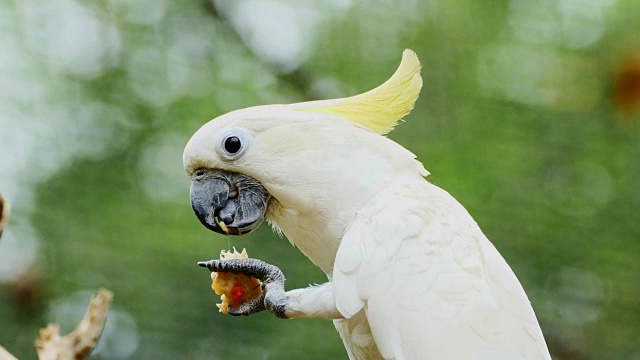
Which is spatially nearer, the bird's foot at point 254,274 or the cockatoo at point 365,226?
the cockatoo at point 365,226

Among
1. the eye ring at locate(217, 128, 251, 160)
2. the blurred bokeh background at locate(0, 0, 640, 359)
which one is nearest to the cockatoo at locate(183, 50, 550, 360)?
the eye ring at locate(217, 128, 251, 160)

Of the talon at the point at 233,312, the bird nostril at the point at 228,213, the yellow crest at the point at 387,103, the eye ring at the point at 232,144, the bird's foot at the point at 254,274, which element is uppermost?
the yellow crest at the point at 387,103

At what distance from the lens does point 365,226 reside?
195 cm

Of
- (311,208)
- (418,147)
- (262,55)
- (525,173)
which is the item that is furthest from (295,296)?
(262,55)

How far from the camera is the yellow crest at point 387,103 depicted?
7.00 ft

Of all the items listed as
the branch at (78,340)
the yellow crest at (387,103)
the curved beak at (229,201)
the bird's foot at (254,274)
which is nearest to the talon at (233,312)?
the bird's foot at (254,274)

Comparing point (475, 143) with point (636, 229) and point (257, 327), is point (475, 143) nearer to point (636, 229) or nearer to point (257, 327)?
point (636, 229)

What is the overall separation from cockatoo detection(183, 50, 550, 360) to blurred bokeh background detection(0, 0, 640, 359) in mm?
1872

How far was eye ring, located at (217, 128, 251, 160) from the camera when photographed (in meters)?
2.04

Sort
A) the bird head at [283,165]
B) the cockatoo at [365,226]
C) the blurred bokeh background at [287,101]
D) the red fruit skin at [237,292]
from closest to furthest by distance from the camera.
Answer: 1. the cockatoo at [365,226]
2. the bird head at [283,165]
3. the red fruit skin at [237,292]
4. the blurred bokeh background at [287,101]

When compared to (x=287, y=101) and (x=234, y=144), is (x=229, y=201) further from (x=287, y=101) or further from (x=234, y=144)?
(x=287, y=101)

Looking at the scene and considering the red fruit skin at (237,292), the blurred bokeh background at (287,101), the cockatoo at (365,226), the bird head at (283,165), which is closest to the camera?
the cockatoo at (365,226)

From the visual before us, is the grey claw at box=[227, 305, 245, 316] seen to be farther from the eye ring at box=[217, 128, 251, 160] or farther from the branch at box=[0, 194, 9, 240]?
the branch at box=[0, 194, 9, 240]

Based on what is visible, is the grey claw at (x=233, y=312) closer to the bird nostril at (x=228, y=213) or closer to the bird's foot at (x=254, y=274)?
the bird's foot at (x=254, y=274)
